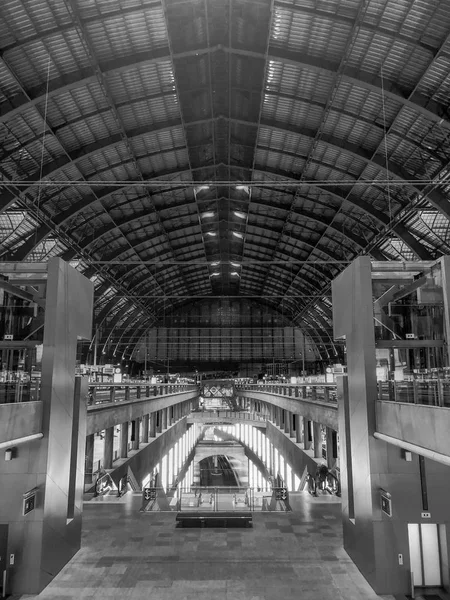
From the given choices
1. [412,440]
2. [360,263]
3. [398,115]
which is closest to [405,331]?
[360,263]

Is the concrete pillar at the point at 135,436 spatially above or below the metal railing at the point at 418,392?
below

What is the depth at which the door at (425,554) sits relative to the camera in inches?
391

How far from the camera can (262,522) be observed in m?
14.4

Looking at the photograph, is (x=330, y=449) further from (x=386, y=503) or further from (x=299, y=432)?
(x=386, y=503)

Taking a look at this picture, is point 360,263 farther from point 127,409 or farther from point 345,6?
point 127,409

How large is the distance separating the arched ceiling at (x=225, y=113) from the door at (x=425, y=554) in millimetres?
13128

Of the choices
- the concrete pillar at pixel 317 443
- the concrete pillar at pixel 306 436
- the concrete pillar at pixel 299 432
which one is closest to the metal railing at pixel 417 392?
the concrete pillar at pixel 317 443

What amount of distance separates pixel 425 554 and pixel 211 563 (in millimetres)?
4889

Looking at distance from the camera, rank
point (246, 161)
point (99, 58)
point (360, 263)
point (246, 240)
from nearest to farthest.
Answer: point (360, 263)
point (99, 58)
point (246, 161)
point (246, 240)

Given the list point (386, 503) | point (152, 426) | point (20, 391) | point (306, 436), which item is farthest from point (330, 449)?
point (152, 426)

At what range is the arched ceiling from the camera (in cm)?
1861

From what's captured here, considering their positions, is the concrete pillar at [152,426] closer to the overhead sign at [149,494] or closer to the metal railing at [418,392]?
the overhead sign at [149,494]

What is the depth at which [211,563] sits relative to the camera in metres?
11.1

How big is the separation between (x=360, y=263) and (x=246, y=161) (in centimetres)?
2392
